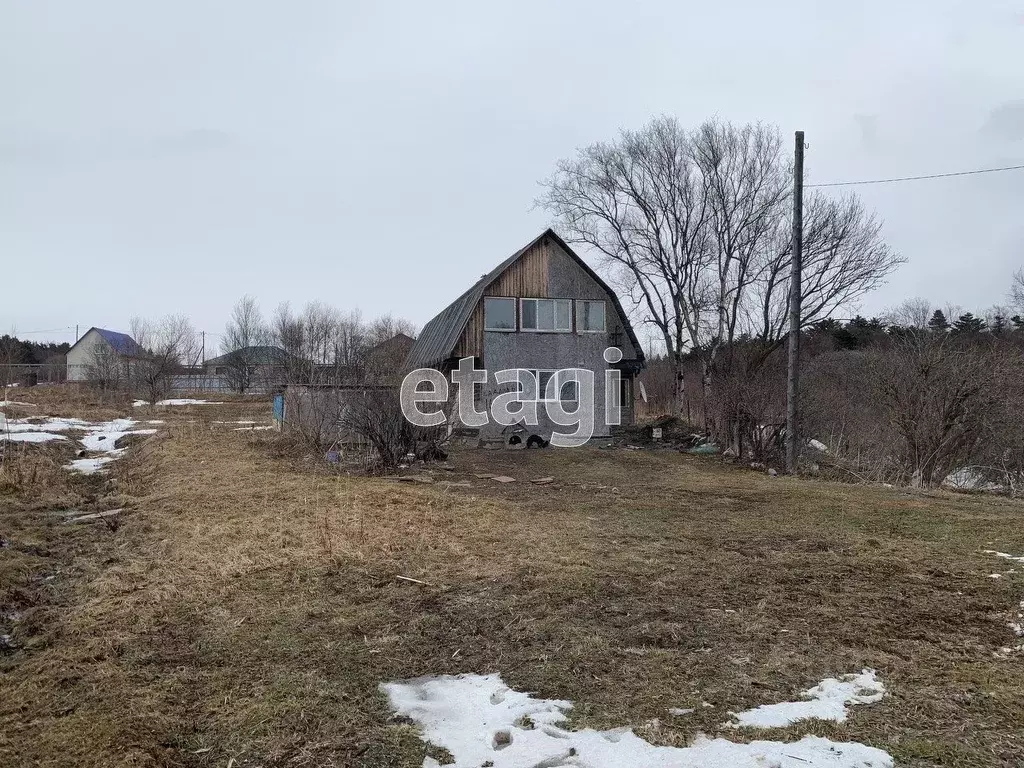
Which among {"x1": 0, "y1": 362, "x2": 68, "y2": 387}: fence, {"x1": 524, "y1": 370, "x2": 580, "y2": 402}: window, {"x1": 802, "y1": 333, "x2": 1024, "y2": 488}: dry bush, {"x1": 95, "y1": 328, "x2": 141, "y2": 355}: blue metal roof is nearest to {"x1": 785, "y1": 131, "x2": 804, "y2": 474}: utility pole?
{"x1": 802, "y1": 333, "x2": 1024, "y2": 488}: dry bush

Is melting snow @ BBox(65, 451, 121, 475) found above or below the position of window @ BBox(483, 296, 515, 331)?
below

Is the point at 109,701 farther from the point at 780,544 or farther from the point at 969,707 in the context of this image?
the point at 780,544

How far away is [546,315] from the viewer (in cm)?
1980

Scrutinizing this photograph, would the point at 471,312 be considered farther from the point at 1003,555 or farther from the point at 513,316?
the point at 1003,555

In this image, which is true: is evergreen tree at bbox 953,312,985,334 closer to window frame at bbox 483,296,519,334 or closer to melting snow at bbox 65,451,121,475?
window frame at bbox 483,296,519,334

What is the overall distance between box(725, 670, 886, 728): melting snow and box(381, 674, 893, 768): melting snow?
197 millimetres

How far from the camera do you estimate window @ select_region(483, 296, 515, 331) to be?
19359mm

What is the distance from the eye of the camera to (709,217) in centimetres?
2600

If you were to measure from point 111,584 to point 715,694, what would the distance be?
4688mm

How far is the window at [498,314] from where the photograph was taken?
19359 mm

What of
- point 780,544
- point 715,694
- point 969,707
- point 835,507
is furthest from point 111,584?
point 835,507

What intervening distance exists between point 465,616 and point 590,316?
16.2 meters

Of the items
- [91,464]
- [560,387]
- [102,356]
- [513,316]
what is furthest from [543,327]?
[102,356]

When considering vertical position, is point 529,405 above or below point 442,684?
above
